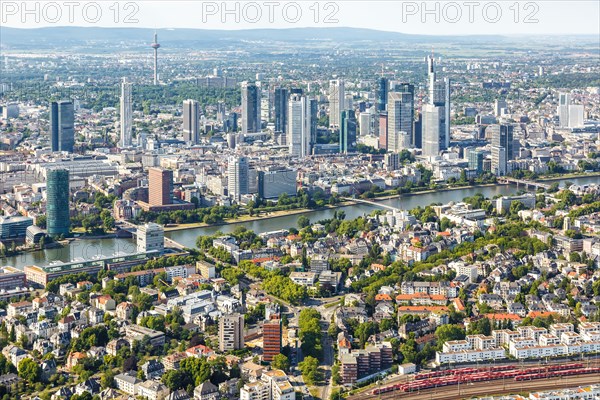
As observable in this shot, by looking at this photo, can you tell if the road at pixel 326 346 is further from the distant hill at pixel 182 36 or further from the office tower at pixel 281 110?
the distant hill at pixel 182 36

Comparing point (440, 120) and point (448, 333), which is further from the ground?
point (440, 120)

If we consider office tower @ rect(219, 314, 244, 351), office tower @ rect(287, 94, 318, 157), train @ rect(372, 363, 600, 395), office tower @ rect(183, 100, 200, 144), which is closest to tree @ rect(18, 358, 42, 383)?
office tower @ rect(219, 314, 244, 351)

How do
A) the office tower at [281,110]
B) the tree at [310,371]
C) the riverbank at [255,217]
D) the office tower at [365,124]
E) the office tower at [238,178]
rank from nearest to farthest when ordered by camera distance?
the tree at [310,371] < the riverbank at [255,217] < the office tower at [238,178] < the office tower at [281,110] < the office tower at [365,124]

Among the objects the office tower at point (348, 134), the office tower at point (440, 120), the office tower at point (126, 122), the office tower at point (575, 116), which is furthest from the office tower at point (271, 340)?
the office tower at point (575, 116)

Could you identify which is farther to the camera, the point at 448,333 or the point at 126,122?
the point at 126,122

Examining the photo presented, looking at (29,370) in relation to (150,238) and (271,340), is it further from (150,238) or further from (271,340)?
(150,238)

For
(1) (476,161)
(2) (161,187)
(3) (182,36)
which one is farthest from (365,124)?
(3) (182,36)
